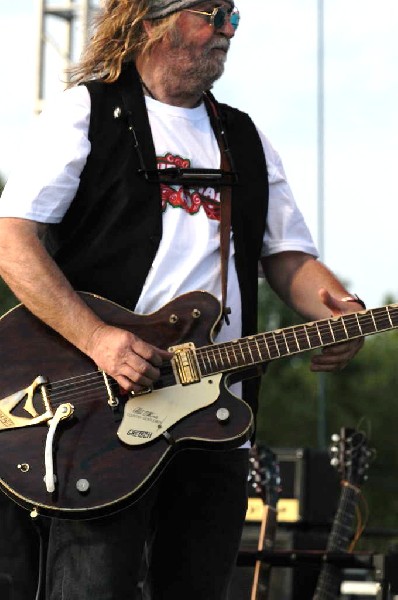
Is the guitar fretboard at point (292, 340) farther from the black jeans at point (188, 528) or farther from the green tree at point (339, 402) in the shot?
the green tree at point (339, 402)

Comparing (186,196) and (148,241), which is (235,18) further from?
(148,241)

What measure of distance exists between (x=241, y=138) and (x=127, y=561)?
1.40m

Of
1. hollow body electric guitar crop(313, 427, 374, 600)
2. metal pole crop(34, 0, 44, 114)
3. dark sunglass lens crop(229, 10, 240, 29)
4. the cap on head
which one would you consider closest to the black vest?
the cap on head

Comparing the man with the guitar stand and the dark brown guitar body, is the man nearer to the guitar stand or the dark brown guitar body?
the dark brown guitar body

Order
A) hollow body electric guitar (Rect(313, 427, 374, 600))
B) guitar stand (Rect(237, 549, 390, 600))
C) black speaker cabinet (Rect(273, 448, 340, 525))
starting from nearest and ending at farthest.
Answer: guitar stand (Rect(237, 549, 390, 600)) < hollow body electric guitar (Rect(313, 427, 374, 600)) < black speaker cabinet (Rect(273, 448, 340, 525))

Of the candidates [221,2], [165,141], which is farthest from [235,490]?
[221,2]

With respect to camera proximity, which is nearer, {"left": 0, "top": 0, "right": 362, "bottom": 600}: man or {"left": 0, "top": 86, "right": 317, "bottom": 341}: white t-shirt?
{"left": 0, "top": 0, "right": 362, "bottom": 600}: man

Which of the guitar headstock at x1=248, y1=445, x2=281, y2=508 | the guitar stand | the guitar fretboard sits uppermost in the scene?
the guitar fretboard

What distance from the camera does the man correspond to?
12.8 feet

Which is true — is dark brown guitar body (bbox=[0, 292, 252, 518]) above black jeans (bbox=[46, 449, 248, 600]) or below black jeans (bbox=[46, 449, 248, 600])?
above

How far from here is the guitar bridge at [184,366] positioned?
4.01 m

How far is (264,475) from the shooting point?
22.8ft

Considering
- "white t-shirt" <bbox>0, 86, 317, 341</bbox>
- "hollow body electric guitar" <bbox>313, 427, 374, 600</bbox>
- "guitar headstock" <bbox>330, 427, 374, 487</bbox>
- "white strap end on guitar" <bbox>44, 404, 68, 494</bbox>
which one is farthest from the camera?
"guitar headstock" <bbox>330, 427, 374, 487</bbox>

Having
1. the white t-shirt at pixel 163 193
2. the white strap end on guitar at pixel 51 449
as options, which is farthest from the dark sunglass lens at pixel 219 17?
the white strap end on guitar at pixel 51 449
